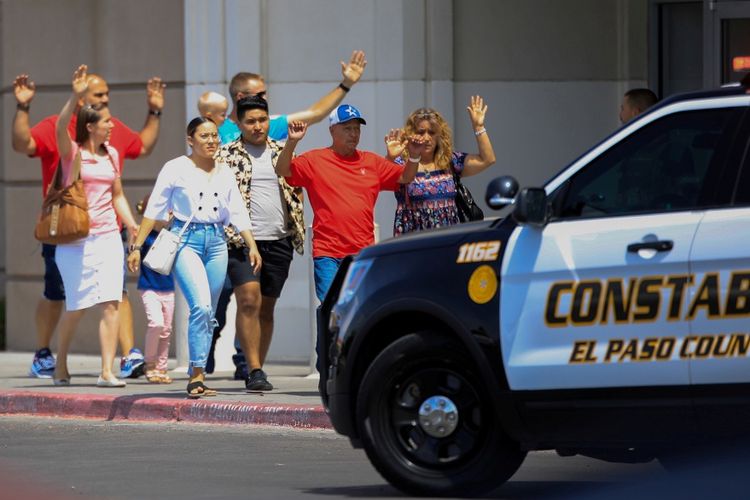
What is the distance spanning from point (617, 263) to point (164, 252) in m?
4.47

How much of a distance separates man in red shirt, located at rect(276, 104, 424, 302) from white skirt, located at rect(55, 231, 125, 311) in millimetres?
1908

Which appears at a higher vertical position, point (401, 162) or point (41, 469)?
point (401, 162)

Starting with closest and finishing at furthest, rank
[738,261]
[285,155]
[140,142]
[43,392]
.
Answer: [738,261], [285,155], [43,392], [140,142]

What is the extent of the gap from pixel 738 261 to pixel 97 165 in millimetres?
6438

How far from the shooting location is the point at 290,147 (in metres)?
10.7

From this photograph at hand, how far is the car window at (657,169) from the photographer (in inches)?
286

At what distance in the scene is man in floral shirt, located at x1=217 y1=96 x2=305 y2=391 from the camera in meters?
11.6

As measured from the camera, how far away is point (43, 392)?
12.1 m

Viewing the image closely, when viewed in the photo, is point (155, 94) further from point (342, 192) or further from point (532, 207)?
point (532, 207)

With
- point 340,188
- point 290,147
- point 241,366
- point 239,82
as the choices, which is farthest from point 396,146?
point 241,366

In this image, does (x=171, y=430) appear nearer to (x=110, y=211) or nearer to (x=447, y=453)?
(x=110, y=211)

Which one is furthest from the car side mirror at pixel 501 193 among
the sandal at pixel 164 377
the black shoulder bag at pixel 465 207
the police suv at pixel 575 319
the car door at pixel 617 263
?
the sandal at pixel 164 377

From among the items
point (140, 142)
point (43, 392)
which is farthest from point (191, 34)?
point (43, 392)

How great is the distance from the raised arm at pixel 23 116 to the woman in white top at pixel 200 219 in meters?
1.95
